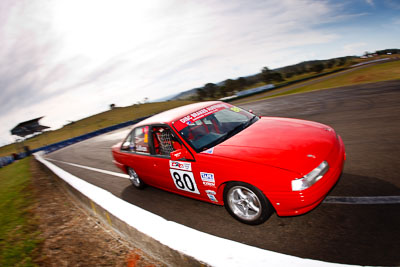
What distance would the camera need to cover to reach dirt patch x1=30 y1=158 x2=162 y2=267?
8.14ft

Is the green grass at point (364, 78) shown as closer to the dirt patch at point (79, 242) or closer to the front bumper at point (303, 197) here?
the front bumper at point (303, 197)

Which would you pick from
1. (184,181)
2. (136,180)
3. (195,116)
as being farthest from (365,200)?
(136,180)

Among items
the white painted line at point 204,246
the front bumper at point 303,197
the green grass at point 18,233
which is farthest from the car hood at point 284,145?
the green grass at point 18,233

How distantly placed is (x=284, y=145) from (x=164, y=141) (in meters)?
1.93

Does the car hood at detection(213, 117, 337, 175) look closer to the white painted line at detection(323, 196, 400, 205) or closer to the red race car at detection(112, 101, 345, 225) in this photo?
the red race car at detection(112, 101, 345, 225)

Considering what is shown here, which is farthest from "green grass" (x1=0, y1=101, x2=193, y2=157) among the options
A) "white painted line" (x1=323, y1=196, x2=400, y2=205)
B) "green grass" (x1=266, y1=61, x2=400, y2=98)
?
"white painted line" (x1=323, y1=196, x2=400, y2=205)

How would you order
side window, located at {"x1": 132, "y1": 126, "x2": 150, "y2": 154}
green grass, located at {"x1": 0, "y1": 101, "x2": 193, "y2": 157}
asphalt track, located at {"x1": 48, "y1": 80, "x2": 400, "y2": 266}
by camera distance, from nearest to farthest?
asphalt track, located at {"x1": 48, "y1": 80, "x2": 400, "y2": 266}
side window, located at {"x1": 132, "y1": 126, "x2": 150, "y2": 154}
green grass, located at {"x1": 0, "y1": 101, "x2": 193, "y2": 157}

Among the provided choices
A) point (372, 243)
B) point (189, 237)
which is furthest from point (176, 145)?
point (372, 243)

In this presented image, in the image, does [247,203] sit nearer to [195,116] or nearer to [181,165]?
[181,165]

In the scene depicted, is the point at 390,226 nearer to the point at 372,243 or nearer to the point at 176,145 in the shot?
the point at 372,243

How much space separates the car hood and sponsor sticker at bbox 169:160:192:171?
47cm

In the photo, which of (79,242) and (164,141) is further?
(164,141)

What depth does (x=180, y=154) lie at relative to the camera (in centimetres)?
309

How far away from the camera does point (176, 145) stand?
138 inches
